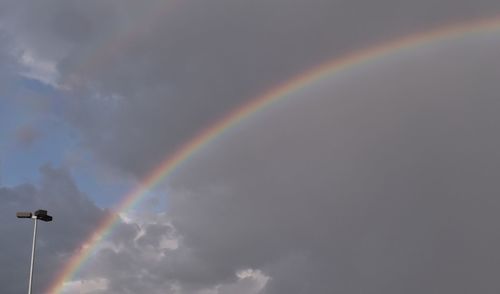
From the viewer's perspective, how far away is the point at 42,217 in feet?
84.1

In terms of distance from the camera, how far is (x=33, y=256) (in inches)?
1108

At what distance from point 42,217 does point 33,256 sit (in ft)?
14.8

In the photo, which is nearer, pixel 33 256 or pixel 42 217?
pixel 42 217
